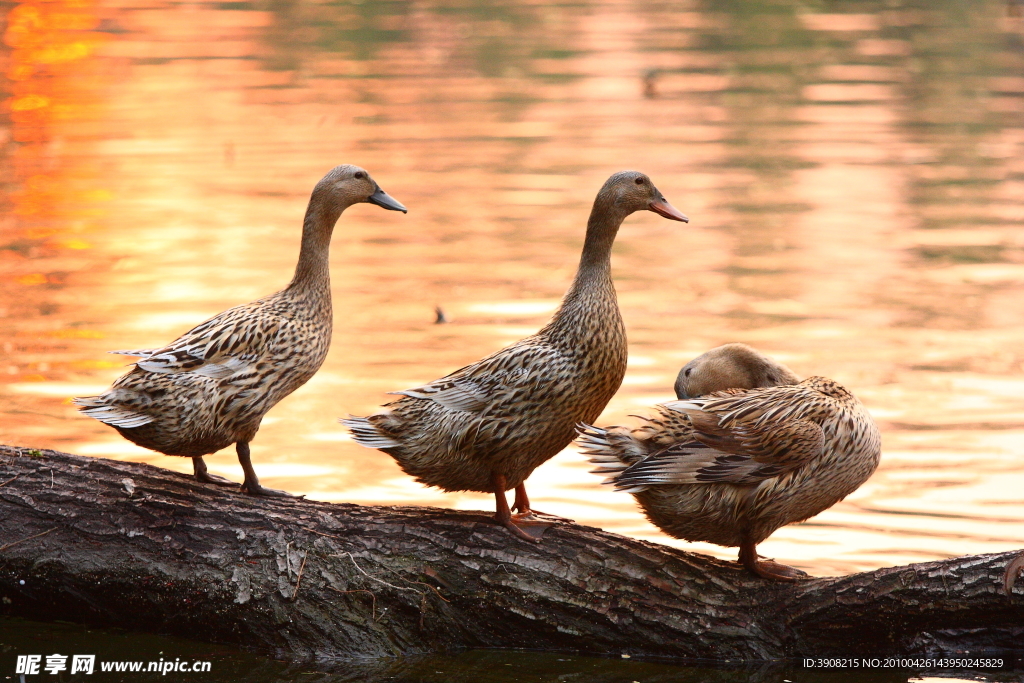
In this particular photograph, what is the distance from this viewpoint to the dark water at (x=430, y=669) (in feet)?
18.0

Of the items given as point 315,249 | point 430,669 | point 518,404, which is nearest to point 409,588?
point 430,669

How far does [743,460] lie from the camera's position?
5484mm

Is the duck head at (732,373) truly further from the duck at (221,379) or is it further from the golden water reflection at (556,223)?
the duck at (221,379)

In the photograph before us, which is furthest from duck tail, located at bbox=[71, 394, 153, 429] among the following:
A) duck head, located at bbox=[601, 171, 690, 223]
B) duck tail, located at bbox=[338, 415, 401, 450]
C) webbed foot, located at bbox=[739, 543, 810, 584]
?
webbed foot, located at bbox=[739, 543, 810, 584]

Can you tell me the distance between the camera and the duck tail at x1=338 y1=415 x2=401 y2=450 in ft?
18.9

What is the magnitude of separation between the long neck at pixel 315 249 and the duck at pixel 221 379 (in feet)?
0.04

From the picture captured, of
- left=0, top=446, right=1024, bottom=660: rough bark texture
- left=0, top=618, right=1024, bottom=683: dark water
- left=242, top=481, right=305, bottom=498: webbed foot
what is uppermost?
left=242, top=481, right=305, bottom=498: webbed foot

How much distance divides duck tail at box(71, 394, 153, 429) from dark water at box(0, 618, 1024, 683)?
913 millimetres

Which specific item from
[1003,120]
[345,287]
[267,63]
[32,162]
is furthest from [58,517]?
[267,63]

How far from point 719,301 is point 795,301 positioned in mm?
646

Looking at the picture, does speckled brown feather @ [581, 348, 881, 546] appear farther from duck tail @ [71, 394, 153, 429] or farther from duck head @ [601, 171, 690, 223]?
duck tail @ [71, 394, 153, 429]

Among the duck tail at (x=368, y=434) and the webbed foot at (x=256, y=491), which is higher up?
the duck tail at (x=368, y=434)

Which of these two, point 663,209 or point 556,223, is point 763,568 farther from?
point 556,223

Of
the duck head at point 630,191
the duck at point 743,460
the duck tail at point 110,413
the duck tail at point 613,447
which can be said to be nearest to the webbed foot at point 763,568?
the duck at point 743,460
